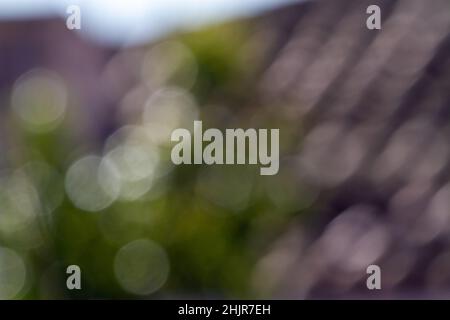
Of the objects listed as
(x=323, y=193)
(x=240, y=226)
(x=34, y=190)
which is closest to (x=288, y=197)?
(x=240, y=226)

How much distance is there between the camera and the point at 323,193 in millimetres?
1749

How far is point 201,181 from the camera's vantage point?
1.45m

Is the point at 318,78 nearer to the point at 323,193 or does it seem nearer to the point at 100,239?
the point at 323,193

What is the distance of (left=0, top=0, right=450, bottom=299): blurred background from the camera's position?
1.39 m

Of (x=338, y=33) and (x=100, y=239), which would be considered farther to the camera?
(x=338, y=33)

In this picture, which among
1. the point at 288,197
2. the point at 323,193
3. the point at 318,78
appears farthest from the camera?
the point at 318,78

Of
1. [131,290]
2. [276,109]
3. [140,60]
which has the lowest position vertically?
[131,290]

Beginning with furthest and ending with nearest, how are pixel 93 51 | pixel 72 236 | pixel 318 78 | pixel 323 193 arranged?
pixel 318 78
pixel 93 51
pixel 323 193
pixel 72 236

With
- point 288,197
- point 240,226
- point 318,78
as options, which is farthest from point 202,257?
point 318,78

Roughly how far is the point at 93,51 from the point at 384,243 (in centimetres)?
87

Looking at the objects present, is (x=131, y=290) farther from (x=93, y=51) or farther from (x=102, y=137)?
(x=93, y=51)

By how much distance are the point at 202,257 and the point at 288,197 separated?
0.67 feet

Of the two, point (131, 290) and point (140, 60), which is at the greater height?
point (140, 60)

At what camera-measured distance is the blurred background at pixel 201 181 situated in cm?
139
